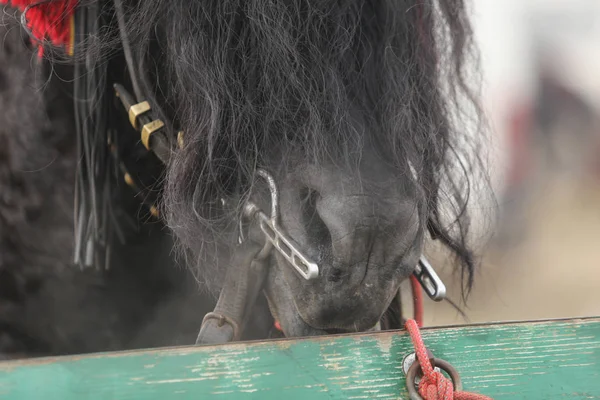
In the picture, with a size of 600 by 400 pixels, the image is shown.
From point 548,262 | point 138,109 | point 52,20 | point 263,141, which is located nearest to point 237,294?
point 263,141

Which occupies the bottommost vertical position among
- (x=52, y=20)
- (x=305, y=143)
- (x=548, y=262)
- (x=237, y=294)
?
(x=548, y=262)

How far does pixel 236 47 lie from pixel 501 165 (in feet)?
2.14

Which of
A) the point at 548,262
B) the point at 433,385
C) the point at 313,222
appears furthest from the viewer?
the point at 548,262

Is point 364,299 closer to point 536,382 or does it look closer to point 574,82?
point 536,382

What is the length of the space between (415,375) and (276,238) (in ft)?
0.64

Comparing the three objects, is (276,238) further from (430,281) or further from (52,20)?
(52,20)

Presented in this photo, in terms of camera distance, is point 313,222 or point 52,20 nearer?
point 313,222

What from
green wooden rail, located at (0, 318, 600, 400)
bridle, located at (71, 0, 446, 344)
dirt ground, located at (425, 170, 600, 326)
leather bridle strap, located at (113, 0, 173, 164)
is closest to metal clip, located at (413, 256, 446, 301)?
bridle, located at (71, 0, 446, 344)

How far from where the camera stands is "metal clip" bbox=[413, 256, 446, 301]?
710 millimetres

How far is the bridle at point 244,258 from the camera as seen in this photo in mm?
633

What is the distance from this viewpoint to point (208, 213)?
70 centimetres

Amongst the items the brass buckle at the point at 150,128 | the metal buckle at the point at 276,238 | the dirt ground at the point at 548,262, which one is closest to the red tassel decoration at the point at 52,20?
the brass buckle at the point at 150,128

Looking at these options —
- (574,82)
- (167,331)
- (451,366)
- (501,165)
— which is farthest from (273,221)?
(574,82)

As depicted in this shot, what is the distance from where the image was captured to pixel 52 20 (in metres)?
0.78
